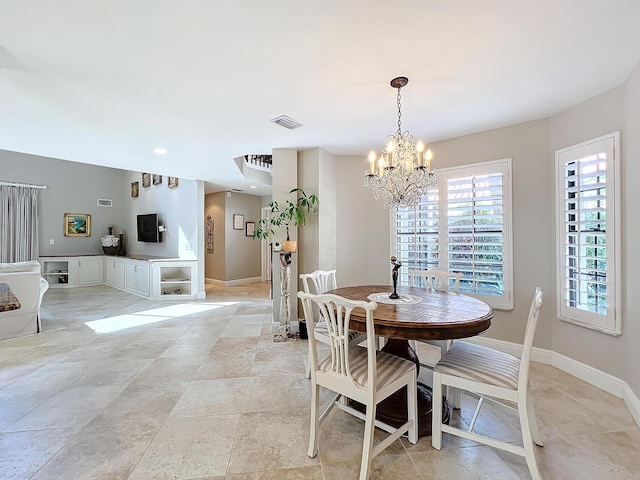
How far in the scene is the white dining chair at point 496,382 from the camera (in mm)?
1494

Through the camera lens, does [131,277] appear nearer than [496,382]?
No

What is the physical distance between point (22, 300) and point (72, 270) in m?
4.46

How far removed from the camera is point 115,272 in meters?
7.39

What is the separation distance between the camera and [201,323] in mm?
4285

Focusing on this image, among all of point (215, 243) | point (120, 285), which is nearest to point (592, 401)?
point (215, 243)

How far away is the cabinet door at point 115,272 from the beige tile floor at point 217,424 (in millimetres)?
3955

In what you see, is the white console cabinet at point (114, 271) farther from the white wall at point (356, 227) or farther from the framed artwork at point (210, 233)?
the white wall at point (356, 227)

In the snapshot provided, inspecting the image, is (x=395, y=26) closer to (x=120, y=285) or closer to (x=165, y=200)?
(x=165, y=200)

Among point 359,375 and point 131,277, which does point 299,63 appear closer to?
point 359,375

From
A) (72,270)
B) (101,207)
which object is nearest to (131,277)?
(72,270)

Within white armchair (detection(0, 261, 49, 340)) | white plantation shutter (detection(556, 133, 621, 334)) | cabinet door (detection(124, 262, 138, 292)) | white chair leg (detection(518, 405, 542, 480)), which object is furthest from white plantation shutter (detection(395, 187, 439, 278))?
cabinet door (detection(124, 262, 138, 292))

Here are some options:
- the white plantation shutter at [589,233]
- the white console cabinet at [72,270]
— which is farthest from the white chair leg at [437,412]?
the white console cabinet at [72,270]

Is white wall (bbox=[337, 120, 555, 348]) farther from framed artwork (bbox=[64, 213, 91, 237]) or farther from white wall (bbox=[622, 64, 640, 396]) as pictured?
framed artwork (bbox=[64, 213, 91, 237])

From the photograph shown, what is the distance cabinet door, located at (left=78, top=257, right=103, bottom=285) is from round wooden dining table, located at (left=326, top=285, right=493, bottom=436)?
26.6 ft
